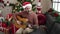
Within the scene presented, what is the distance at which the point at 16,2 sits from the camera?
5.87 metres

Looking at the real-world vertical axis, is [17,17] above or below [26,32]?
above

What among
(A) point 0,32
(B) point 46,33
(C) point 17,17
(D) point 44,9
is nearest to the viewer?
(B) point 46,33

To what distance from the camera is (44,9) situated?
600cm

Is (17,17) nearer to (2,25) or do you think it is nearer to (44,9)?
(2,25)

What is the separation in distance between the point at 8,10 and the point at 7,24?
2140mm

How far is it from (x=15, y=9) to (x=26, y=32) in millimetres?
2990

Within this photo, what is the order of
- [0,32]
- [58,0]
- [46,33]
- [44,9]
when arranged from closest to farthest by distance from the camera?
[46,33] < [0,32] < [58,0] < [44,9]

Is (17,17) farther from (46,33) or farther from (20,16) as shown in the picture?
(46,33)

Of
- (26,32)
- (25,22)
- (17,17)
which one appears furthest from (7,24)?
(26,32)

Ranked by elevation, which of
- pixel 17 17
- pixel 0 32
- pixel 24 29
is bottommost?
pixel 0 32

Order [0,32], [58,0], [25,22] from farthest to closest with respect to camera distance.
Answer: [58,0] < [0,32] < [25,22]

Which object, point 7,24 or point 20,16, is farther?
point 7,24

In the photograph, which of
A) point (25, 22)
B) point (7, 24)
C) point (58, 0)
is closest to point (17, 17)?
point (25, 22)

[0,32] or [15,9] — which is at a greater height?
[15,9]
